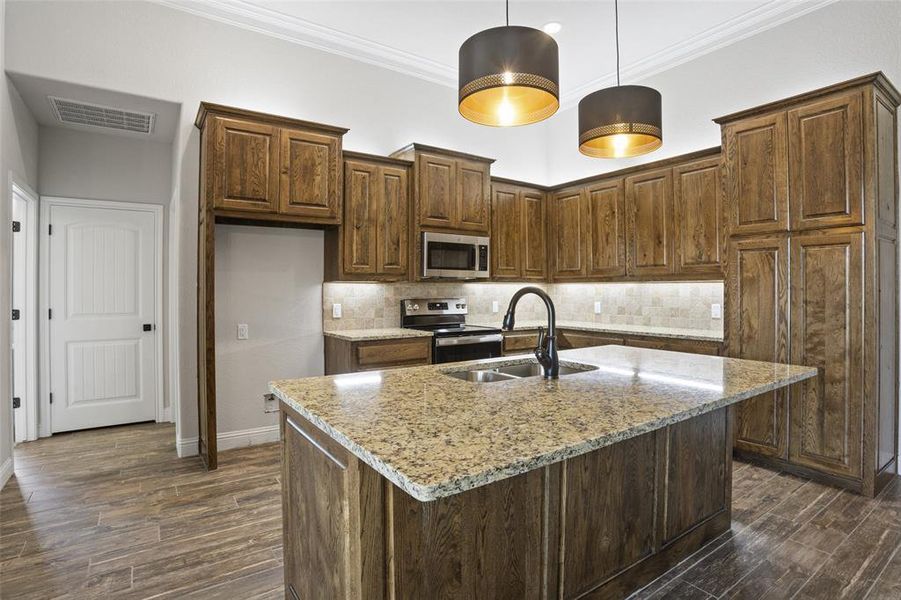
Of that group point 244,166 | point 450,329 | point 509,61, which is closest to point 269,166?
point 244,166

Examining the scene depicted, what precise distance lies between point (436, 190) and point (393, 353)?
1563mm

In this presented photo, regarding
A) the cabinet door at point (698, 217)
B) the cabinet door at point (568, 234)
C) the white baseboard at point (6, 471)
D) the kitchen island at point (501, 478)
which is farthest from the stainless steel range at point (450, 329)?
the white baseboard at point (6, 471)

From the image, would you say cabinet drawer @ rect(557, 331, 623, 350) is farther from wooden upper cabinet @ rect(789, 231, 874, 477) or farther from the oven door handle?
wooden upper cabinet @ rect(789, 231, 874, 477)

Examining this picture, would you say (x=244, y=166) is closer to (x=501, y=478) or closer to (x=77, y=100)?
(x=77, y=100)

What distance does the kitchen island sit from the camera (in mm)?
1223

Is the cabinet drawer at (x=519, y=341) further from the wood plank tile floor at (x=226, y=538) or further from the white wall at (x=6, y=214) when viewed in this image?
the white wall at (x=6, y=214)

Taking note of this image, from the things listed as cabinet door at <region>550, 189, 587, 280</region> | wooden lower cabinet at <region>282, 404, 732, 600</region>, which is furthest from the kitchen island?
cabinet door at <region>550, 189, 587, 280</region>

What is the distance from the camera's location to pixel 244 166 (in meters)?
3.54

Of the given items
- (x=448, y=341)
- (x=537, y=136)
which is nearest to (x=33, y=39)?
(x=448, y=341)

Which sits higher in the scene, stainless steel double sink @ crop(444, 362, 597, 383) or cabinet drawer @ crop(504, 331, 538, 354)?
stainless steel double sink @ crop(444, 362, 597, 383)

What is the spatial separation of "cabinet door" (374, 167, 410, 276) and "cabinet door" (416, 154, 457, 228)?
14cm

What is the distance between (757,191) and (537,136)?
9.67 feet

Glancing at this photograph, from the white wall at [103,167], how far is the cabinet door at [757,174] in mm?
4975

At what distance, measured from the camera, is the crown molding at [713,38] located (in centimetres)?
379
